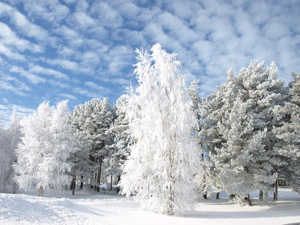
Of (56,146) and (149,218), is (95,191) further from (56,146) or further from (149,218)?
(149,218)

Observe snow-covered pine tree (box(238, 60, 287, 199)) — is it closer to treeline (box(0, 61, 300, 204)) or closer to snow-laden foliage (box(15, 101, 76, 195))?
treeline (box(0, 61, 300, 204))

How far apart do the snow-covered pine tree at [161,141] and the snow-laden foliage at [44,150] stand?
1448cm

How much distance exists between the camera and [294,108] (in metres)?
19.5

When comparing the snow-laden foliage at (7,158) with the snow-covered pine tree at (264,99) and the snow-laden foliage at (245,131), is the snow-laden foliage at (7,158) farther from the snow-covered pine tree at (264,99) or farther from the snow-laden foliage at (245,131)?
the snow-covered pine tree at (264,99)

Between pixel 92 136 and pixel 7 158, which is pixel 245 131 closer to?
pixel 92 136

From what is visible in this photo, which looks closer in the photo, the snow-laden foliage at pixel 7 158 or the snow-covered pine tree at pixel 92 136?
the snow-laden foliage at pixel 7 158

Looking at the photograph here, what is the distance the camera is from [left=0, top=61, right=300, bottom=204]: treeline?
64.7ft

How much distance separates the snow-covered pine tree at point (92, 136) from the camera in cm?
3472

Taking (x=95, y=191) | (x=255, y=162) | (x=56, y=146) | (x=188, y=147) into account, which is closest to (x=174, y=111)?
(x=188, y=147)

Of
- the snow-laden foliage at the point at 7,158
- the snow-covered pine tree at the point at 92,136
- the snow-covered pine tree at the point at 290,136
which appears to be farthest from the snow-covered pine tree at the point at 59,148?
the snow-covered pine tree at the point at 290,136

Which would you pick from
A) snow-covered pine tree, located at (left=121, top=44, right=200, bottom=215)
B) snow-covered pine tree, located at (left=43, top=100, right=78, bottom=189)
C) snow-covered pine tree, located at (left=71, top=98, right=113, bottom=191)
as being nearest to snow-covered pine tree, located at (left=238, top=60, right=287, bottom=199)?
snow-covered pine tree, located at (left=121, top=44, right=200, bottom=215)

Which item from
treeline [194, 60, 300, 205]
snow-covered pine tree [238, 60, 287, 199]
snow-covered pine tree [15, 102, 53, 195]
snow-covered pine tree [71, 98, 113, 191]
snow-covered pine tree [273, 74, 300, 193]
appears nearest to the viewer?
snow-covered pine tree [273, 74, 300, 193]

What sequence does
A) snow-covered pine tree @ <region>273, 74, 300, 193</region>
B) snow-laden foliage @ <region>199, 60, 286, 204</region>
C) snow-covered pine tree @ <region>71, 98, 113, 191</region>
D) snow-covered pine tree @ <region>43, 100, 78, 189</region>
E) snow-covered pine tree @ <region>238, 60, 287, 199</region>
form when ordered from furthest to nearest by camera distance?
snow-covered pine tree @ <region>71, 98, 113, 191</region> < snow-covered pine tree @ <region>43, 100, 78, 189</region> < snow-covered pine tree @ <region>238, 60, 287, 199</region> < snow-laden foliage @ <region>199, 60, 286, 204</region> < snow-covered pine tree @ <region>273, 74, 300, 193</region>

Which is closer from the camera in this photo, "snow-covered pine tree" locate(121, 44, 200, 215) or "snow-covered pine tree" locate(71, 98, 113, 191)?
"snow-covered pine tree" locate(121, 44, 200, 215)
